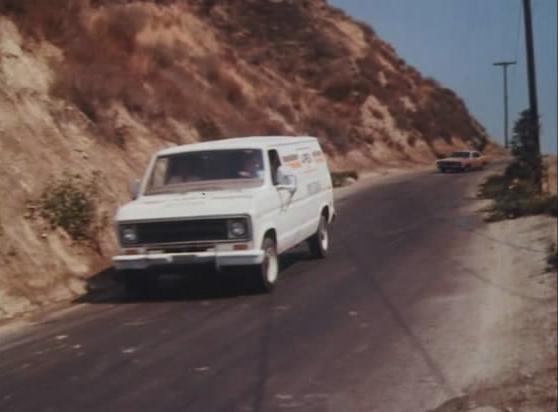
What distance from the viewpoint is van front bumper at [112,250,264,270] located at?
37.2 feet

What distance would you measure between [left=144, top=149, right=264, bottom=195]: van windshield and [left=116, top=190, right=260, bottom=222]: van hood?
1.26ft

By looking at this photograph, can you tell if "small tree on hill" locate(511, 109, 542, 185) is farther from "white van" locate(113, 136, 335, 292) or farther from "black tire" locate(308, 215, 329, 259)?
"white van" locate(113, 136, 335, 292)

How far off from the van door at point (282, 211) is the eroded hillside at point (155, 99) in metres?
3.08

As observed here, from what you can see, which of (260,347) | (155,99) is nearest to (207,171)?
(260,347)

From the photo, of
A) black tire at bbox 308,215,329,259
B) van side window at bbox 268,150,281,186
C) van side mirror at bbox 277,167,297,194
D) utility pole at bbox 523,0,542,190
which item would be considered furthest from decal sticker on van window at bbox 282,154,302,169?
utility pole at bbox 523,0,542,190

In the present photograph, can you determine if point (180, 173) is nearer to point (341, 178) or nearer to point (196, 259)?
point (196, 259)

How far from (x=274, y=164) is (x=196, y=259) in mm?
2287

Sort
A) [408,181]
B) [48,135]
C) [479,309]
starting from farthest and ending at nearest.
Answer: [408,181]
[48,135]
[479,309]

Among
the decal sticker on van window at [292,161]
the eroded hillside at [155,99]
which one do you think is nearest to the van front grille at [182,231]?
the eroded hillside at [155,99]

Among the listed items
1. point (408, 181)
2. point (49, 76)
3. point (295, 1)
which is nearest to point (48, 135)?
point (49, 76)

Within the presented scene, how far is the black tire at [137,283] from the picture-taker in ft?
39.2

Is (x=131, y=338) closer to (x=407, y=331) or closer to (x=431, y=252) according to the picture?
(x=407, y=331)

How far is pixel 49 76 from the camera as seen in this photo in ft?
64.9

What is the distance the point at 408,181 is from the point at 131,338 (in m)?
29.0
